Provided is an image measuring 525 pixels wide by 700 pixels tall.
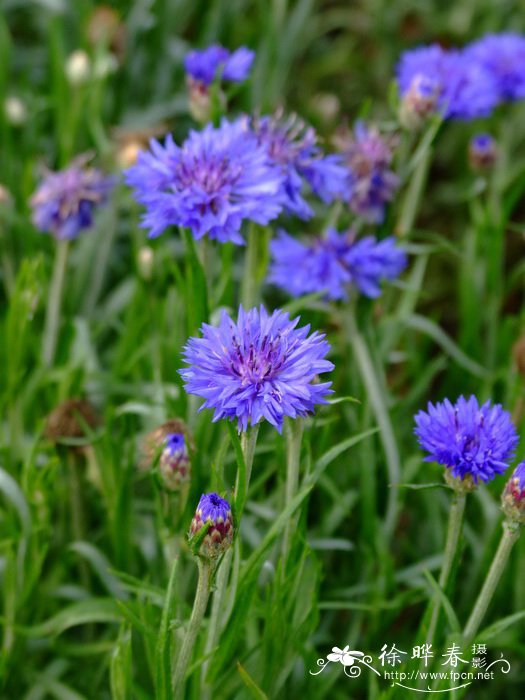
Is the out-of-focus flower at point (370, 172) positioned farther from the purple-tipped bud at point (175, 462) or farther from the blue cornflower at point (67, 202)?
the purple-tipped bud at point (175, 462)

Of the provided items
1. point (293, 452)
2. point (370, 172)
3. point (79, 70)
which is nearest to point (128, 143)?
point (79, 70)

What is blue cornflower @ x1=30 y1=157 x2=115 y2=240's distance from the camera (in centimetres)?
129

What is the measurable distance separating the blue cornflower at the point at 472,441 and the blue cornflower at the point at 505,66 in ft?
2.66

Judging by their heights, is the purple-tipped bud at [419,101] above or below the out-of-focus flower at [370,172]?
above

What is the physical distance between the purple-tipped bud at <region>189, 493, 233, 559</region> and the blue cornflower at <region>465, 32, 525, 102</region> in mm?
965

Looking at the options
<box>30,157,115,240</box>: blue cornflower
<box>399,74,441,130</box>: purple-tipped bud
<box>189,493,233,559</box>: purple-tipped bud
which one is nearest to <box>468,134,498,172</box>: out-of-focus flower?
<box>399,74,441,130</box>: purple-tipped bud

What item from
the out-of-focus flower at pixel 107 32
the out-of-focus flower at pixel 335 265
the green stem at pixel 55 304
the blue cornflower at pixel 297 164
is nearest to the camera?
the blue cornflower at pixel 297 164

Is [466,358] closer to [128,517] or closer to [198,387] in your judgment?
[128,517]

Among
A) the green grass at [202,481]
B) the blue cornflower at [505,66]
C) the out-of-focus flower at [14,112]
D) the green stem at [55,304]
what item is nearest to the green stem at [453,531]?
the green grass at [202,481]

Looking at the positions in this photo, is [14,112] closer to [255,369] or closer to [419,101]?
[419,101]

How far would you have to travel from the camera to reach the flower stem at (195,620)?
0.76 m

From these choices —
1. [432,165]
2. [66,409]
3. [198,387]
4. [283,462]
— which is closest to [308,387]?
[198,387]

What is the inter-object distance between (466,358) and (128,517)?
0.53m

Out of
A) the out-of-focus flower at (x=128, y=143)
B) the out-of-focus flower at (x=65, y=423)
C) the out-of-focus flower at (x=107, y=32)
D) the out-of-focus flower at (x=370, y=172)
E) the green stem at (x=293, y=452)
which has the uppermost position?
the out-of-focus flower at (x=107, y=32)
